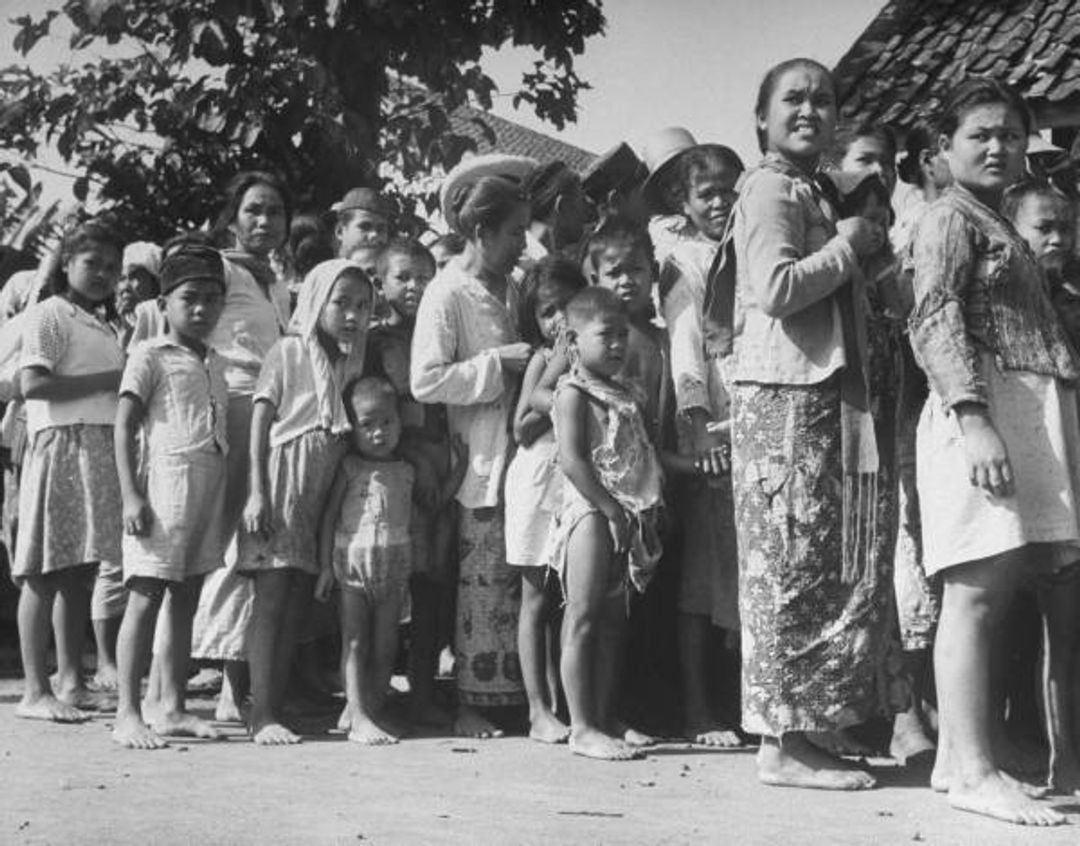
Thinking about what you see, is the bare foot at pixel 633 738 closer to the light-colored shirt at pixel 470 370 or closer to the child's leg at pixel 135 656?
the light-colored shirt at pixel 470 370

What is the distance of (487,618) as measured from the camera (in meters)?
6.33

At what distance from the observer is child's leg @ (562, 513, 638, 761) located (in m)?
5.76

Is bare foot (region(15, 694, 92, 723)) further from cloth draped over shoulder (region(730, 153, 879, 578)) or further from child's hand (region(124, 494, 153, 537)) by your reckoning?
cloth draped over shoulder (region(730, 153, 879, 578))

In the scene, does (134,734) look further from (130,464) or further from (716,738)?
(716,738)

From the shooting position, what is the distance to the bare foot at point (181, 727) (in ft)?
20.0

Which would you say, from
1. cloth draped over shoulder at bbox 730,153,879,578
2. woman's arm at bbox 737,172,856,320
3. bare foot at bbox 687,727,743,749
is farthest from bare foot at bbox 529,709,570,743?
woman's arm at bbox 737,172,856,320

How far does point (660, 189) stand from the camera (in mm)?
6672

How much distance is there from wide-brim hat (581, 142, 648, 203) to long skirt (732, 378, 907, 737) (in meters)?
2.47

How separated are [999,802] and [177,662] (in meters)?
3.03

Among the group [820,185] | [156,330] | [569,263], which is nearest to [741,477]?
[820,185]

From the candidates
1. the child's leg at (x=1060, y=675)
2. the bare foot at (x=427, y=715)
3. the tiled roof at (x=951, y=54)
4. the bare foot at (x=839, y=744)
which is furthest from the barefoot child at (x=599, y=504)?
the tiled roof at (x=951, y=54)

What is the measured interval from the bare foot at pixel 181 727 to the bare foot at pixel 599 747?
1283 millimetres

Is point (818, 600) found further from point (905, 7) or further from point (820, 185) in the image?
point (905, 7)

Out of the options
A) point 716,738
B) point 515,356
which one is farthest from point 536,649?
point 515,356
